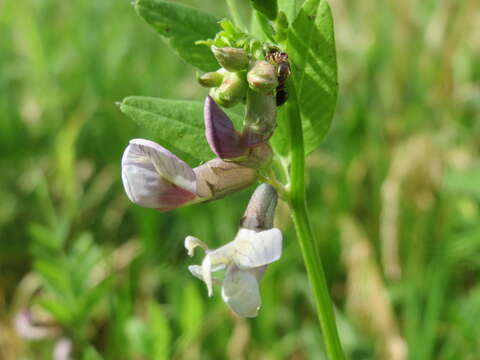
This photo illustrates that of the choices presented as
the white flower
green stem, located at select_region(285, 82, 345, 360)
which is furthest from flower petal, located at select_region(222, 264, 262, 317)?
green stem, located at select_region(285, 82, 345, 360)

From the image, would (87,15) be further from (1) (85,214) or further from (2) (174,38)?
(2) (174,38)

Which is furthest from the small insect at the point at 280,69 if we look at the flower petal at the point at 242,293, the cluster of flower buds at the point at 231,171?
the flower petal at the point at 242,293

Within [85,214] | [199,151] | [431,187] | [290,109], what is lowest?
[85,214]

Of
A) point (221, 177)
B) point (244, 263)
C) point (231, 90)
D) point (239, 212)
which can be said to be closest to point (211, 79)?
point (231, 90)

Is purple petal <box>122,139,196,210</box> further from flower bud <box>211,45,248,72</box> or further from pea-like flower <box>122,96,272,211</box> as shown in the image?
flower bud <box>211,45,248,72</box>

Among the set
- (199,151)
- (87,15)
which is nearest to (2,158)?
(87,15)

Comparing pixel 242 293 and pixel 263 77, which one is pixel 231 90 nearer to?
pixel 263 77
